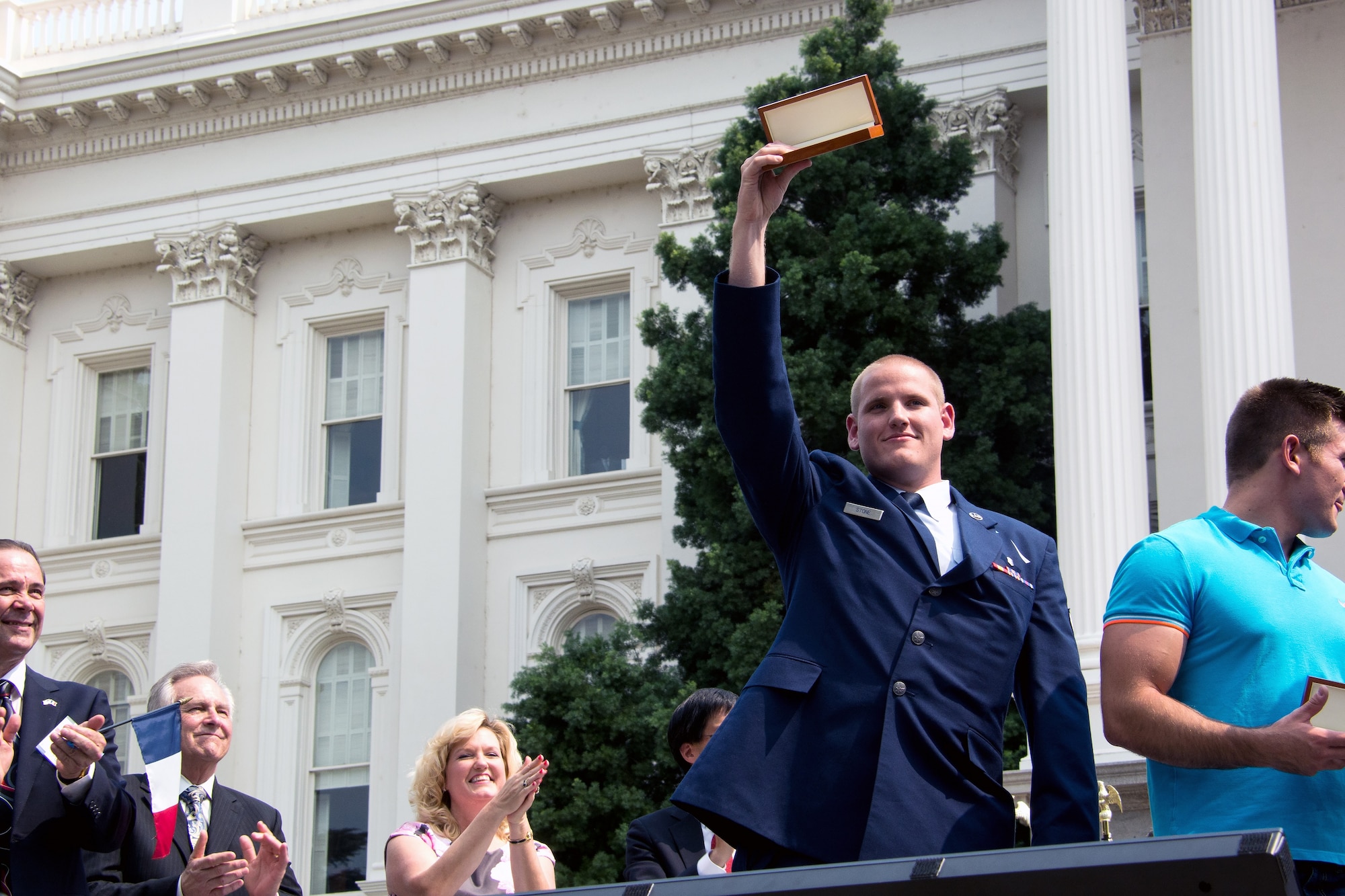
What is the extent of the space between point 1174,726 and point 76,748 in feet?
9.55

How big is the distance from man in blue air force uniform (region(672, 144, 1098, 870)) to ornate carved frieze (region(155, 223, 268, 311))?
61.9 ft

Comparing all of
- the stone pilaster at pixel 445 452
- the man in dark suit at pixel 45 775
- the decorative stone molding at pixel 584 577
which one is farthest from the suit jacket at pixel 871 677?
the decorative stone molding at pixel 584 577

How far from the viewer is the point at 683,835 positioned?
6410mm

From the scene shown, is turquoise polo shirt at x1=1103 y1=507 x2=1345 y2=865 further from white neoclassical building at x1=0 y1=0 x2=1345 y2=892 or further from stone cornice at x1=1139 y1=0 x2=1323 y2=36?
stone cornice at x1=1139 y1=0 x2=1323 y2=36

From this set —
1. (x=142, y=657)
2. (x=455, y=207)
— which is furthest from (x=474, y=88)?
(x=142, y=657)

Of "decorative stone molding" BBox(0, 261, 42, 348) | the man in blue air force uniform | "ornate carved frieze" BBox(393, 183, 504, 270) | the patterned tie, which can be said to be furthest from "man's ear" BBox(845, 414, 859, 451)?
"decorative stone molding" BBox(0, 261, 42, 348)

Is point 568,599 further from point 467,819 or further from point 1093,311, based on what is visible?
point 467,819

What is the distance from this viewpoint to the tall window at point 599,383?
2081 centimetres

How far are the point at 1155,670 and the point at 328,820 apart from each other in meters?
17.9

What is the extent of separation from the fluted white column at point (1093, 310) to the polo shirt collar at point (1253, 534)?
27.0 ft

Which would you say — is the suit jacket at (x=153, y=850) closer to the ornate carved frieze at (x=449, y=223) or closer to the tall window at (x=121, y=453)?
the ornate carved frieze at (x=449, y=223)

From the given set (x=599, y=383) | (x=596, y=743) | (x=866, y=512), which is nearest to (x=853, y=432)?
(x=866, y=512)

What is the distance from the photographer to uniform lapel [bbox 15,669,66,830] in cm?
Result: 522

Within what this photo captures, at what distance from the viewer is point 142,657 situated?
21.9m
